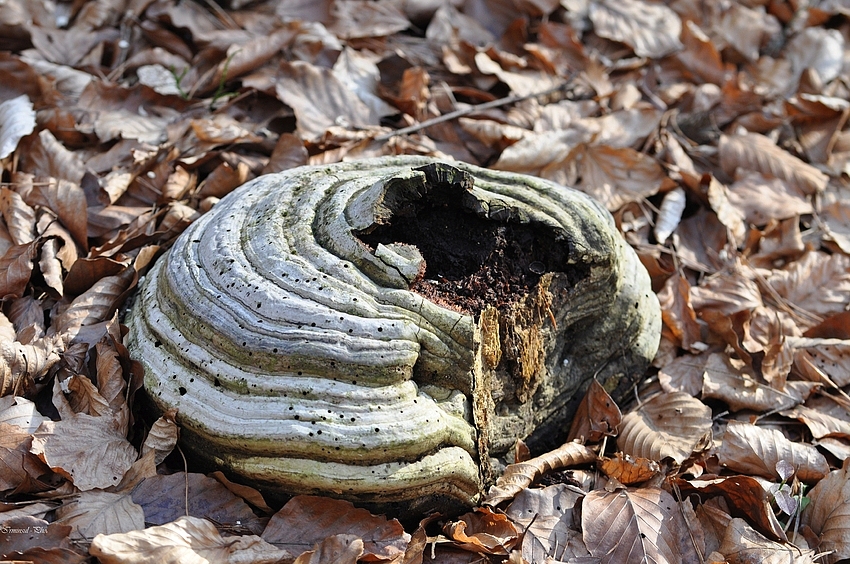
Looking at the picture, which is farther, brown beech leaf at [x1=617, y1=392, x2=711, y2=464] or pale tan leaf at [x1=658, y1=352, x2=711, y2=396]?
pale tan leaf at [x1=658, y1=352, x2=711, y2=396]

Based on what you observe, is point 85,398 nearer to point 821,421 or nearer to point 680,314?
point 680,314

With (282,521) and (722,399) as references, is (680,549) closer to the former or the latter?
(722,399)

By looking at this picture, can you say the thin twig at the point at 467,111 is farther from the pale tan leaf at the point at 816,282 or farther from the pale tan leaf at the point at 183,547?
the pale tan leaf at the point at 183,547

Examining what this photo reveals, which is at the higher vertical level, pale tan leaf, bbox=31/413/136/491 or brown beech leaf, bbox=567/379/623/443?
pale tan leaf, bbox=31/413/136/491

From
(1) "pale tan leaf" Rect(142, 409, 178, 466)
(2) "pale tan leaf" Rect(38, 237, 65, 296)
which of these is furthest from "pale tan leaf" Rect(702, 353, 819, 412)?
(2) "pale tan leaf" Rect(38, 237, 65, 296)

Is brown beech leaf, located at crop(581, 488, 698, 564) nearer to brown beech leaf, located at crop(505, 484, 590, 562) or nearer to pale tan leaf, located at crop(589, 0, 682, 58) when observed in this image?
brown beech leaf, located at crop(505, 484, 590, 562)

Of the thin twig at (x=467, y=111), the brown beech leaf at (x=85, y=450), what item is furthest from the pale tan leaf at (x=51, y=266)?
the thin twig at (x=467, y=111)

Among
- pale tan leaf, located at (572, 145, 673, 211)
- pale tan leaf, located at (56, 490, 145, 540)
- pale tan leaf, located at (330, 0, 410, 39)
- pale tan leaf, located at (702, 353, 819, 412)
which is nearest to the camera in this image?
pale tan leaf, located at (56, 490, 145, 540)
